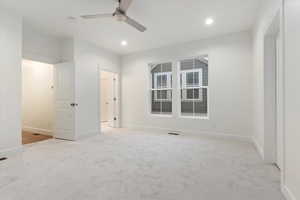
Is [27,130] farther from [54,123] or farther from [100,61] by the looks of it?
[100,61]

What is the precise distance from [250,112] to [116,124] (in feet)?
14.0

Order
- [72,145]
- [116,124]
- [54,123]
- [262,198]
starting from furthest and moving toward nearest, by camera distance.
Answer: [116,124] < [54,123] < [72,145] < [262,198]

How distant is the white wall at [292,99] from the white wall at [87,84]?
4252 mm

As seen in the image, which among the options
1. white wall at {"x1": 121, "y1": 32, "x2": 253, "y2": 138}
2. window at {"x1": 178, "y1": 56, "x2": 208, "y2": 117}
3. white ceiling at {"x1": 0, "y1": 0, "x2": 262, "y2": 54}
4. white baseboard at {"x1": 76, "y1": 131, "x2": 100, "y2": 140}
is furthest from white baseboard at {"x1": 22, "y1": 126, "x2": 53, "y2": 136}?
window at {"x1": 178, "y1": 56, "x2": 208, "y2": 117}

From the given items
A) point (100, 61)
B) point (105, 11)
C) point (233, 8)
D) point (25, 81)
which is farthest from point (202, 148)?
point (25, 81)

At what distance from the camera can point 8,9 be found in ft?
9.88

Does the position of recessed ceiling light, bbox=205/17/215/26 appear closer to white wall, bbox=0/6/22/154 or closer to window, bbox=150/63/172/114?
window, bbox=150/63/172/114

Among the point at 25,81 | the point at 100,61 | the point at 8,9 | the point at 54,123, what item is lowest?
the point at 54,123

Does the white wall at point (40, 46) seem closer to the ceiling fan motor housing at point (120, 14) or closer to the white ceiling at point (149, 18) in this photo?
the white ceiling at point (149, 18)

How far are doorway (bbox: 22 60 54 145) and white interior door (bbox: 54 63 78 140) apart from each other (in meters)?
0.47

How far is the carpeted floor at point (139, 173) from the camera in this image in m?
1.82

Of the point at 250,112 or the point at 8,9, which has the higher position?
the point at 8,9

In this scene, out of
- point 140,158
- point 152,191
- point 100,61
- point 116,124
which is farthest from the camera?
point 116,124

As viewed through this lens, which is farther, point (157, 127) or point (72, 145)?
point (157, 127)
